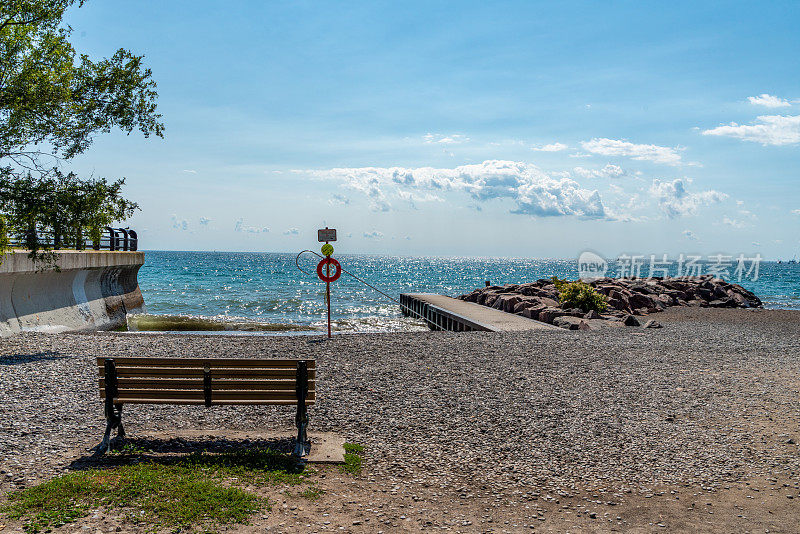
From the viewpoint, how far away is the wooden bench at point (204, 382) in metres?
5.89

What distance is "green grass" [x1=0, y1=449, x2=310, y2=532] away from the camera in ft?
14.4

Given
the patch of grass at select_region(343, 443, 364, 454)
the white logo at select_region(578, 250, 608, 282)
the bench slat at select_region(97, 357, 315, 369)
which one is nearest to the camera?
the bench slat at select_region(97, 357, 315, 369)

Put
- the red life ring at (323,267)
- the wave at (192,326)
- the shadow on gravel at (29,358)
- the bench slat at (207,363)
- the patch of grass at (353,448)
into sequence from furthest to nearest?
1. the wave at (192,326)
2. the red life ring at (323,267)
3. the shadow on gravel at (29,358)
4. the patch of grass at (353,448)
5. the bench slat at (207,363)

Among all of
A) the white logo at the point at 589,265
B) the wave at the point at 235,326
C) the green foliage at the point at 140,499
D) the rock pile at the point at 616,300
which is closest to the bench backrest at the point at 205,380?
the green foliage at the point at 140,499

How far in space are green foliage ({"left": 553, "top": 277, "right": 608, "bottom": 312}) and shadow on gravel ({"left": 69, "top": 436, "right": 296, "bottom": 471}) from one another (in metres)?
18.1

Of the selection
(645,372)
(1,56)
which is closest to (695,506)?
(645,372)

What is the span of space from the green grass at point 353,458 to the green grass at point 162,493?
44cm

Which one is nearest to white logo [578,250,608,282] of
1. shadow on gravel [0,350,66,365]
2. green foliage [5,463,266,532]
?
shadow on gravel [0,350,66,365]

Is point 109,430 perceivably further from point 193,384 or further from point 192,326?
point 192,326

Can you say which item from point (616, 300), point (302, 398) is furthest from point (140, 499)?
point (616, 300)

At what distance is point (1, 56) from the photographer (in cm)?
1240

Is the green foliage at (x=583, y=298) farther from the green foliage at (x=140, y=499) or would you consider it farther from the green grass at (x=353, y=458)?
the green foliage at (x=140, y=499)

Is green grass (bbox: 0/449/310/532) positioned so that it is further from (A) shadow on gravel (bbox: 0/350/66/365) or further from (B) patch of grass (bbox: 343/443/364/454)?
(A) shadow on gravel (bbox: 0/350/66/365)

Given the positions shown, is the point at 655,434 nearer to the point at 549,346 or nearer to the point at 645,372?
the point at 645,372
